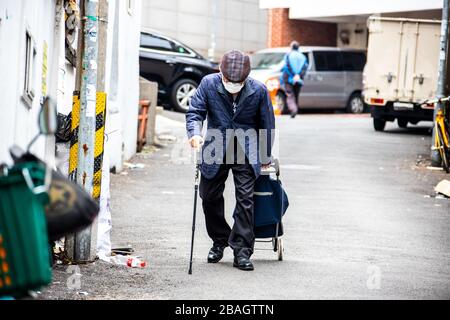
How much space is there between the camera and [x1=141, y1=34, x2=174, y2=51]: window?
24859 millimetres

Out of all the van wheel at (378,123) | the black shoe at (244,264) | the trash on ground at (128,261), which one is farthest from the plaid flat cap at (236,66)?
the van wheel at (378,123)

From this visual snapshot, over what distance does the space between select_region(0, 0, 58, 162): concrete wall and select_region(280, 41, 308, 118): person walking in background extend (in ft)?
55.2

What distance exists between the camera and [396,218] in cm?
1258

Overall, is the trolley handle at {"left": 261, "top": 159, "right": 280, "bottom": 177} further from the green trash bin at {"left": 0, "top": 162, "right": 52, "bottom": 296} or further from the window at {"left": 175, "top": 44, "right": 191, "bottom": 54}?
the window at {"left": 175, "top": 44, "right": 191, "bottom": 54}

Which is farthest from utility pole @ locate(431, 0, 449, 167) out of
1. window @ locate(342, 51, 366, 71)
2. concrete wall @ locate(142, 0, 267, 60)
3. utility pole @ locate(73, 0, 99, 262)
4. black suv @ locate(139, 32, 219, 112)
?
concrete wall @ locate(142, 0, 267, 60)

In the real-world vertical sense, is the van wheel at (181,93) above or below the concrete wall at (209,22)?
below

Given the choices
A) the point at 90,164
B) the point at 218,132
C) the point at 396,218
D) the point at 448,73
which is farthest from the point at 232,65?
the point at 448,73

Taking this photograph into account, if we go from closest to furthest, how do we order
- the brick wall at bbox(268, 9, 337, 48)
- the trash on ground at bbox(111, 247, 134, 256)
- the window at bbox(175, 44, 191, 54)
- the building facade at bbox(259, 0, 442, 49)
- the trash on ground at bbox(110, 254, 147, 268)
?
1. the trash on ground at bbox(110, 254, 147, 268)
2. the trash on ground at bbox(111, 247, 134, 256)
3. the window at bbox(175, 44, 191, 54)
4. the building facade at bbox(259, 0, 442, 49)
5. the brick wall at bbox(268, 9, 337, 48)

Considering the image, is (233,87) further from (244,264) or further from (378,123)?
(378,123)

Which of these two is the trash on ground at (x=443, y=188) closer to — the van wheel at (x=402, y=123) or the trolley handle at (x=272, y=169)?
the trolley handle at (x=272, y=169)

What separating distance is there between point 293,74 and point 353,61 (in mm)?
4308

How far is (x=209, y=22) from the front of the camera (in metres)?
35.4

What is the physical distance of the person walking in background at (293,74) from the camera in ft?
87.9

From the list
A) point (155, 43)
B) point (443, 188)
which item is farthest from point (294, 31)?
point (443, 188)
